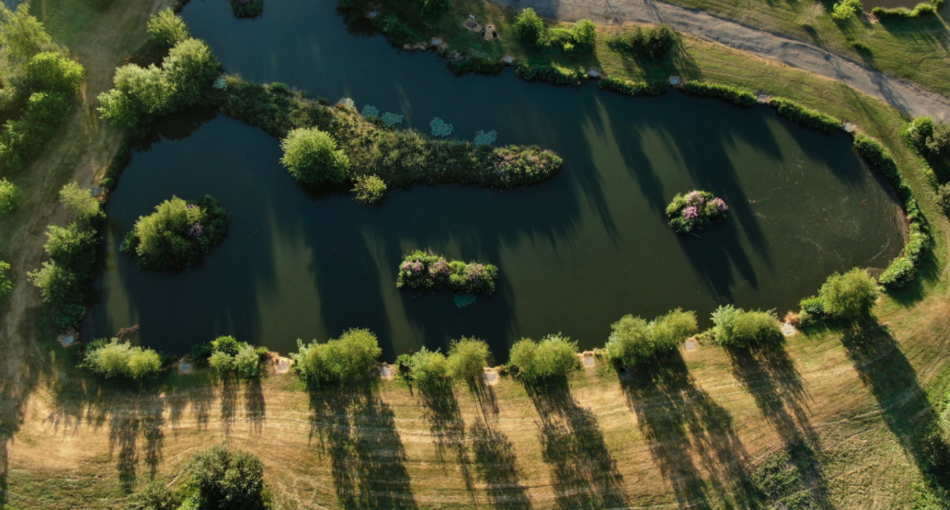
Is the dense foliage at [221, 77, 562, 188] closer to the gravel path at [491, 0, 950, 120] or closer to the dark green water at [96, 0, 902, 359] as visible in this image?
the dark green water at [96, 0, 902, 359]

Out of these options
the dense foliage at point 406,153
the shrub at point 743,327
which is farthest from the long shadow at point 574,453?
the dense foliage at point 406,153

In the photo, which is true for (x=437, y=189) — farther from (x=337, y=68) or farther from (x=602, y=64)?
(x=602, y=64)

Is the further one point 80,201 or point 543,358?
point 80,201

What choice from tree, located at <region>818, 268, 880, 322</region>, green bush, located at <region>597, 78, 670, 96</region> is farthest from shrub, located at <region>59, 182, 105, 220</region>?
tree, located at <region>818, 268, 880, 322</region>

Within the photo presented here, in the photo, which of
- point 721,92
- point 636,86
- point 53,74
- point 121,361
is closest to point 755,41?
point 721,92

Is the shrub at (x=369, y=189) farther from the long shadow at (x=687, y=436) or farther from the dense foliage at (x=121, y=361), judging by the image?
the long shadow at (x=687, y=436)

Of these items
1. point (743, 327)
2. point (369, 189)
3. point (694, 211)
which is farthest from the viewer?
point (369, 189)

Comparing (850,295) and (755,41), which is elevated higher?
(755,41)

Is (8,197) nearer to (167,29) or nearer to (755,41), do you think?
(167,29)
